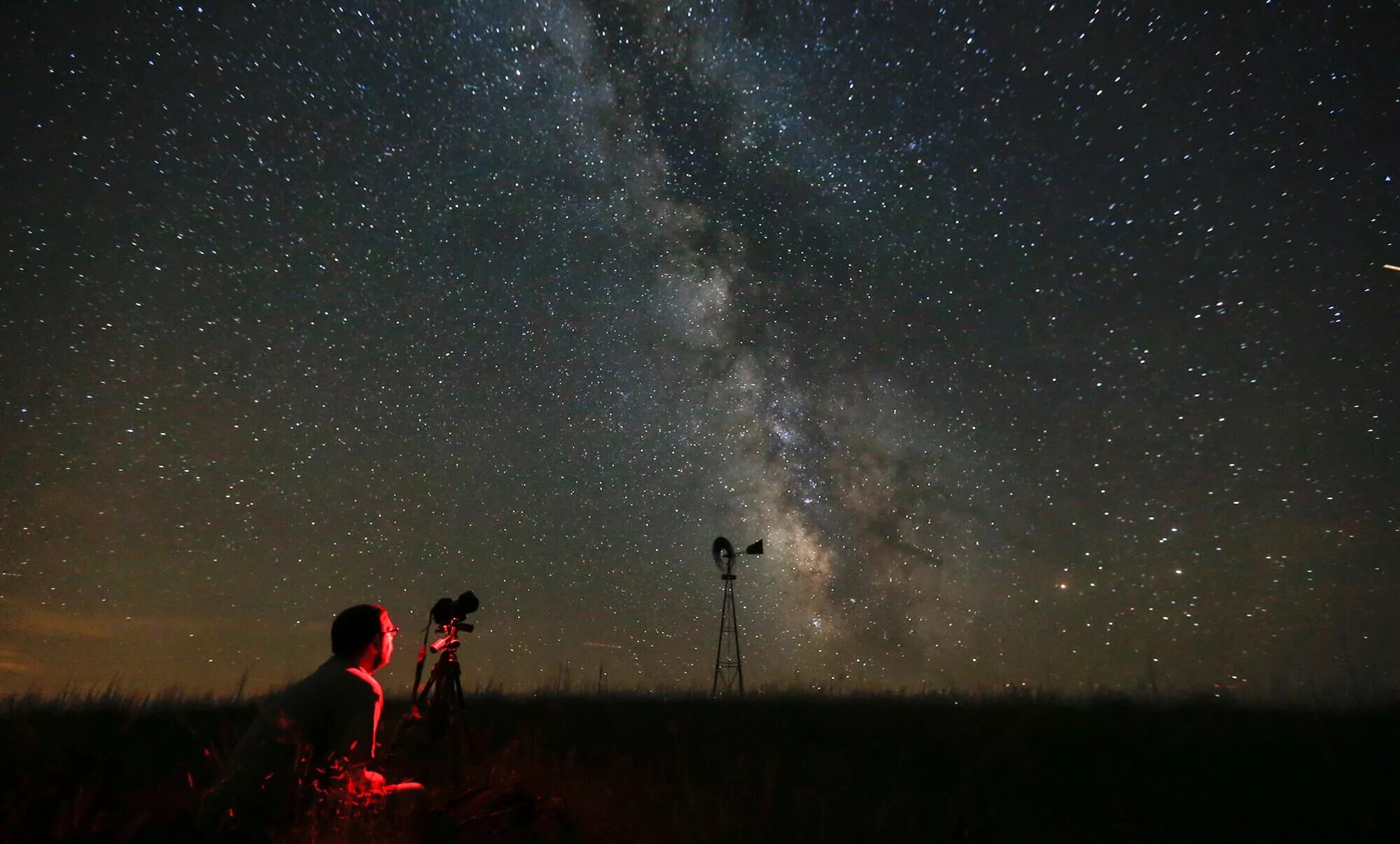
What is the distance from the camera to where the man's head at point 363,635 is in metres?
4.52

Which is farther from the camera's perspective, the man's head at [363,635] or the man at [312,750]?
the man's head at [363,635]

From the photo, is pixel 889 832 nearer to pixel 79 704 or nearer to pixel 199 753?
pixel 199 753

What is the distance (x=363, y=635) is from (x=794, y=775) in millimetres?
4219

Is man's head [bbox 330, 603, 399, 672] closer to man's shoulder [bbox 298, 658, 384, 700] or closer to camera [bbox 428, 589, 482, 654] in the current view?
man's shoulder [bbox 298, 658, 384, 700]

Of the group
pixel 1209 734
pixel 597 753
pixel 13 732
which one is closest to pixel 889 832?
pixel 597 753

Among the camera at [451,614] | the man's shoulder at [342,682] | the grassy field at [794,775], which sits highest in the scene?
the camera at [451,614]

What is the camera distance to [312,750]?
4.20m

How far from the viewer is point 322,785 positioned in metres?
4.21

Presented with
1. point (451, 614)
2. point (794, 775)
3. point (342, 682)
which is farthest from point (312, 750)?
point (794, 775)

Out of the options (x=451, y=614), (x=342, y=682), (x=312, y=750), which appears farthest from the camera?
(x=451, y=614)

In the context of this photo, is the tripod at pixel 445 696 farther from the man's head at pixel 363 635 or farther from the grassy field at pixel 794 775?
the man's head at pixel 363 635

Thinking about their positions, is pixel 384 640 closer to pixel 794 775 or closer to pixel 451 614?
pixel 451 614

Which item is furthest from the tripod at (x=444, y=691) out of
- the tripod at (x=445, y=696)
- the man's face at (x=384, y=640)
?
the man's face at (x=384, y=640)

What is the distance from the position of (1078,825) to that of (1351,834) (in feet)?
6.18
